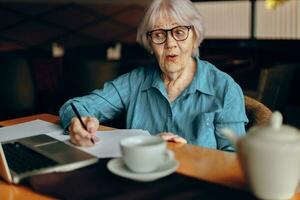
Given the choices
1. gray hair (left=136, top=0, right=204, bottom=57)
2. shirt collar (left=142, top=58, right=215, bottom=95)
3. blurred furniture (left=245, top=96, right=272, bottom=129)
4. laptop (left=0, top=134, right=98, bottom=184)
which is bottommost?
blurred furniture (left=245, top=96, right=272, bottom=129)

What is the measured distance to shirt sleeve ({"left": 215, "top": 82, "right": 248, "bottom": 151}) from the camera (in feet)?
5.37

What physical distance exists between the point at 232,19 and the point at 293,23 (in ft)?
2.42

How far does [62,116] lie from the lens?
1.68m

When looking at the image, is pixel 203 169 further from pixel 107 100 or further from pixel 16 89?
pixel 16 89

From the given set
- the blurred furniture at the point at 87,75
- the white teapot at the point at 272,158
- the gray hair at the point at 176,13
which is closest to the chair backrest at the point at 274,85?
the blurred furniture at the point at 87,75

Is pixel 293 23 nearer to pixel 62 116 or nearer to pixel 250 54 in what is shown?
pixel 250 54

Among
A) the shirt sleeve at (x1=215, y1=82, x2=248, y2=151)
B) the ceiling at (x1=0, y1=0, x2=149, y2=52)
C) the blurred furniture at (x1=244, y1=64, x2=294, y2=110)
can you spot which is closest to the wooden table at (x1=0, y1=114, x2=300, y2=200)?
the shirt sleeve at (x1=215, y1=82, x2=248, y2=151)

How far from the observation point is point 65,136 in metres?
1.52

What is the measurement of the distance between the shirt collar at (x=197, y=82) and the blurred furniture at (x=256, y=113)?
0.52 ft

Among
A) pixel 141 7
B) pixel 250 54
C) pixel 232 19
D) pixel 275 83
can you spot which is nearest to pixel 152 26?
pixel 275 83

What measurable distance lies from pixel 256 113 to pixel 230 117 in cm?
13

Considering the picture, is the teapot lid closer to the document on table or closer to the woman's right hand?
the document on table

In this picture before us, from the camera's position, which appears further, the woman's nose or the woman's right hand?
the woman's nose

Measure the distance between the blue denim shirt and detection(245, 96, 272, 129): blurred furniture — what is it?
0.06 meters
